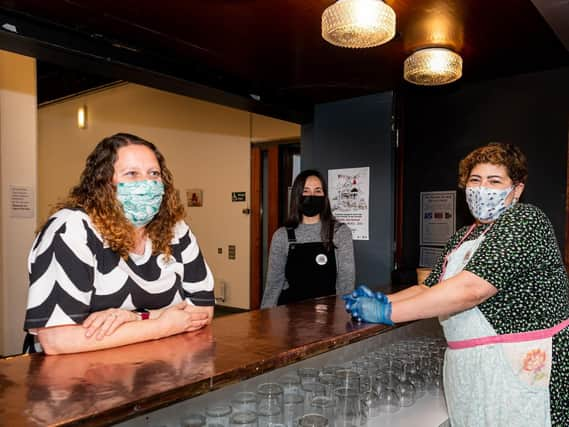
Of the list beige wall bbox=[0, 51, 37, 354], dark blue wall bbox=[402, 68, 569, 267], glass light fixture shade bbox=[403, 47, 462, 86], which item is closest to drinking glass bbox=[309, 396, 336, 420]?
dark blue wall bbox=[402, 68, 569, 267]

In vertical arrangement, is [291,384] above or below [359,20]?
below

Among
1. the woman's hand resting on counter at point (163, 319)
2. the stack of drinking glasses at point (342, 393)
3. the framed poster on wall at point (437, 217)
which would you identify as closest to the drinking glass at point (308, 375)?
the stack of drinking glasses at point (342, 393)

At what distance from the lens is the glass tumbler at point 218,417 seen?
1213mm

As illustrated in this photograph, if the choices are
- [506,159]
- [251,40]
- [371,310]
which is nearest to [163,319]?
[371,310]

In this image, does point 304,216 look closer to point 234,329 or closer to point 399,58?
point 399,58

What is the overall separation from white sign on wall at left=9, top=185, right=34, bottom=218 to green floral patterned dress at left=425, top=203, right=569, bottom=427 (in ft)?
12.4

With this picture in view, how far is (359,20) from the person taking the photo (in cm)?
185

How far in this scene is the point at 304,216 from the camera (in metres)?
2.82

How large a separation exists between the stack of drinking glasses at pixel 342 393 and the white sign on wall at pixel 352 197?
1737 millimetres

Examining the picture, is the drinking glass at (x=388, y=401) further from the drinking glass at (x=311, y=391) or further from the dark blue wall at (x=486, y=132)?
the dark blue wall at (x=486, y=132)

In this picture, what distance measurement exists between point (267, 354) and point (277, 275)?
150cm

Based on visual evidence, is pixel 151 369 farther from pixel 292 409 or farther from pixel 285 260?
pixel 285 260

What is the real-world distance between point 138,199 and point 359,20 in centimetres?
114

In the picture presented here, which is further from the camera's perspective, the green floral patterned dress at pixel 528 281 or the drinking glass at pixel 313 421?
the green floral patterned dress at pixel 528 281
